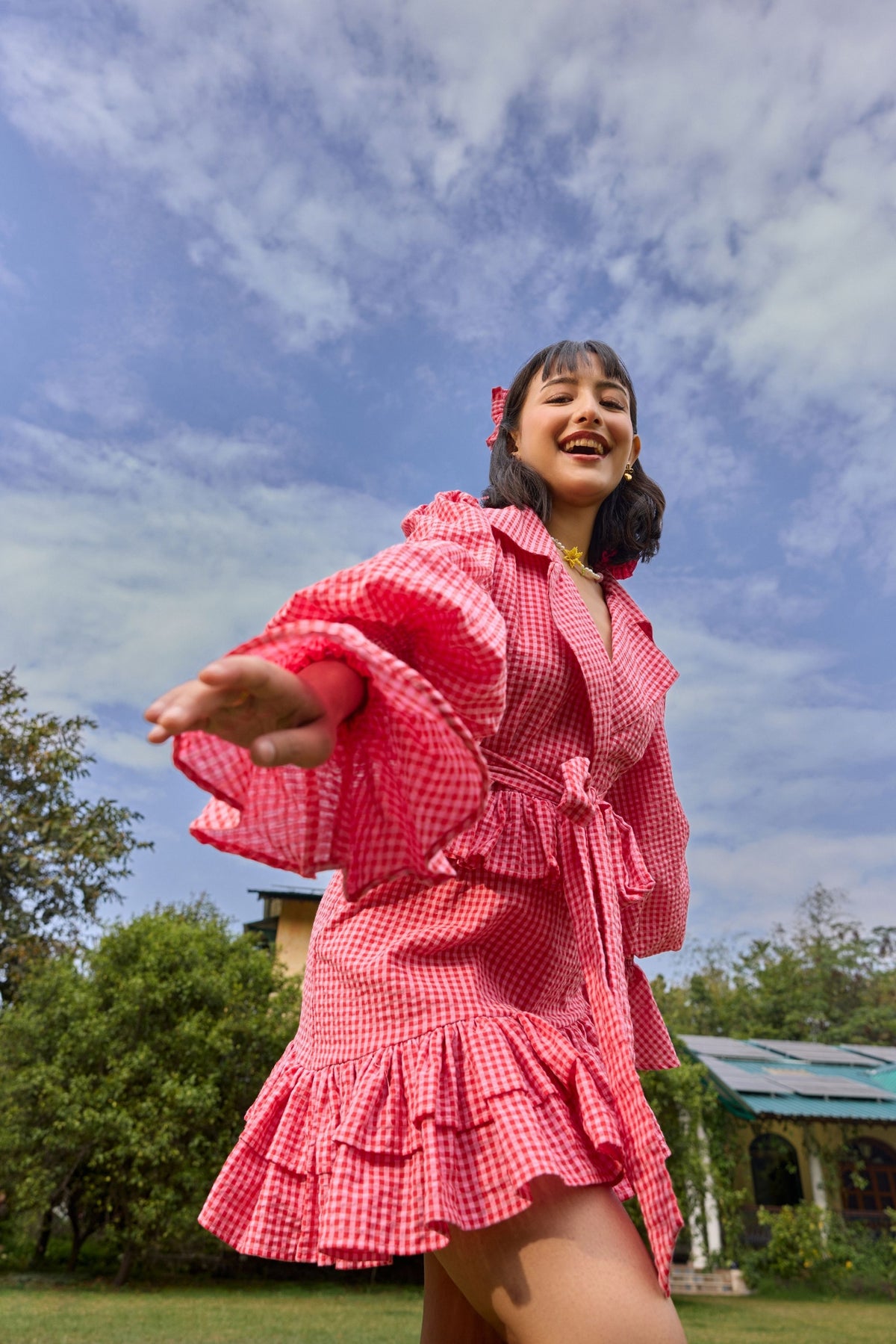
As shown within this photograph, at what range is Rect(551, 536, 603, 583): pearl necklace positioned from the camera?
219 centimetres

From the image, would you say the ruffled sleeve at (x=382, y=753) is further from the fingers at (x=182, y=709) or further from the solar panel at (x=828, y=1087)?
the solar panel at (x=828, y=1087)

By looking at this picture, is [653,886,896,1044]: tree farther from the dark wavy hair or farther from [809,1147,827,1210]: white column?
the dark wavy hair

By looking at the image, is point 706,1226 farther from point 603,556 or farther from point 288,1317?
point 603,556

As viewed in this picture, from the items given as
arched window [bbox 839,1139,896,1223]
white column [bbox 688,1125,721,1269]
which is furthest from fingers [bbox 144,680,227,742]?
arched window [bbox 839,1139,896,1223]

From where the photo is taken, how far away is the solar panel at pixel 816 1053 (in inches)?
837

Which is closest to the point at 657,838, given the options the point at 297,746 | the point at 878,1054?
the point at 297,746

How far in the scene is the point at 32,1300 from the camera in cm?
1252

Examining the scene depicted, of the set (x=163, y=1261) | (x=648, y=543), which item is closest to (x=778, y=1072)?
(x=163, y=1261)

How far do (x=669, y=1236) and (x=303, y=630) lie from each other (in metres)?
1.00

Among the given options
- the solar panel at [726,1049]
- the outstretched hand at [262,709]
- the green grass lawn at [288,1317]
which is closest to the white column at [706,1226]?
the green grass lawn at [288,1317]

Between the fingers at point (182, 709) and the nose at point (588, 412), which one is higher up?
the nose at point (588, 412)

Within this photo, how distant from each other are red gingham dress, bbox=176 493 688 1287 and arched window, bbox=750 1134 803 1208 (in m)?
21.2

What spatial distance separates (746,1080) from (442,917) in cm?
1877

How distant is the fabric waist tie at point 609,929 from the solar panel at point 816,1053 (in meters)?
22.1
